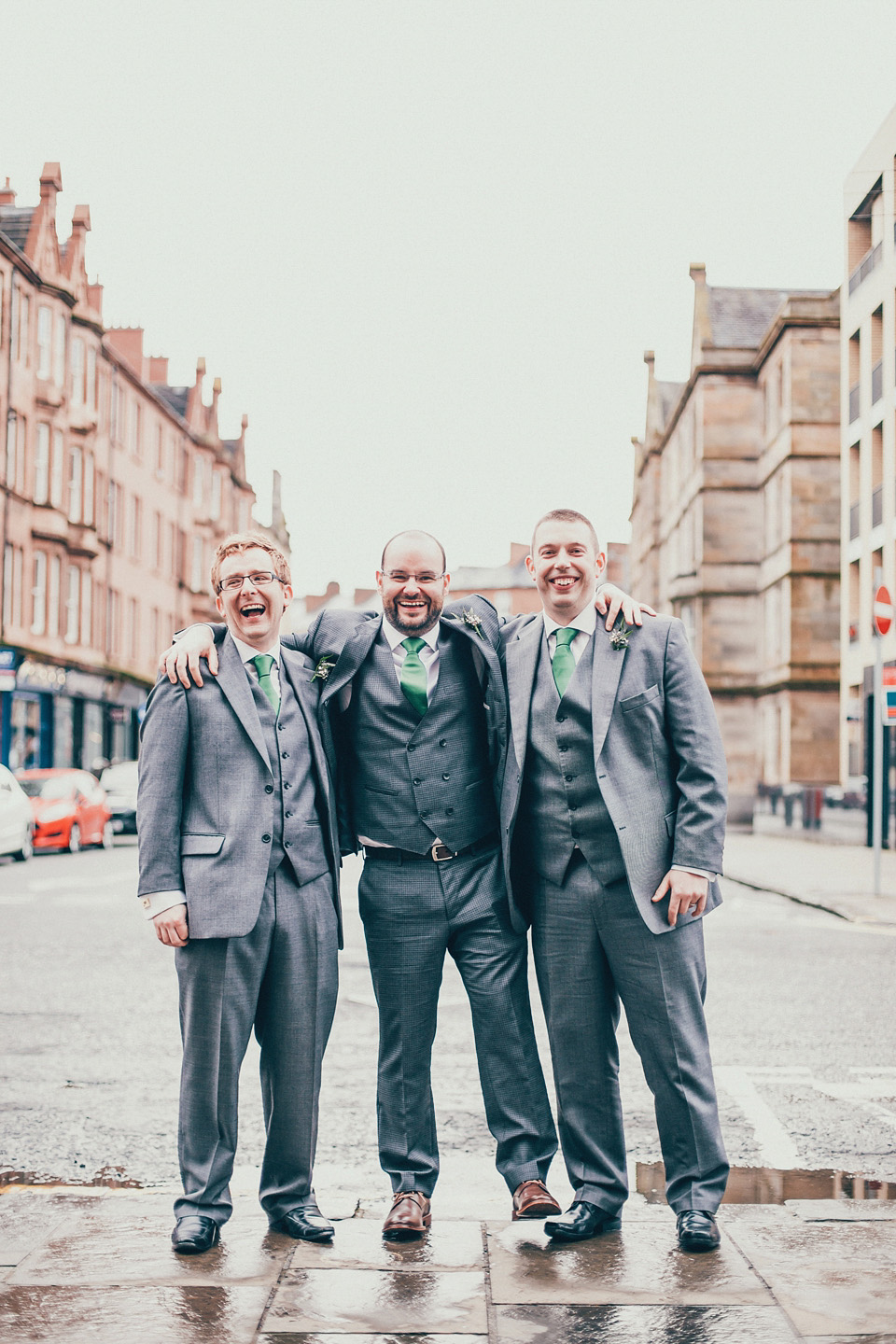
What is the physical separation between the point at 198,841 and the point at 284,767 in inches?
13.2

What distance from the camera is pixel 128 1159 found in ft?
17.0

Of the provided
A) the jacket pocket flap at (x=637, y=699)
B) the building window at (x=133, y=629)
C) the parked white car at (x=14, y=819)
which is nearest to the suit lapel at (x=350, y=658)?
the jacket pocket flap at (x=637, y=699)

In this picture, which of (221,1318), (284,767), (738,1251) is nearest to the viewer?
(221,1318)

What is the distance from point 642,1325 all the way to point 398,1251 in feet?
2.77

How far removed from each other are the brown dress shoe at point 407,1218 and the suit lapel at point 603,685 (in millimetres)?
1376

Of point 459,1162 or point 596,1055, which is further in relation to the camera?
point 459,1162

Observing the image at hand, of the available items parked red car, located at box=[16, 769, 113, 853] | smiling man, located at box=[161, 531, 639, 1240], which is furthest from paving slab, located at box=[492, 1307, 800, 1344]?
parked red car, located at box=[16, 769, 113, 853]

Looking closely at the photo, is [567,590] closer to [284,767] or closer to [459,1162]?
[284,767]

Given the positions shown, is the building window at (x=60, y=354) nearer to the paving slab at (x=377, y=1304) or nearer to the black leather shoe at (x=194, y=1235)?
the black leather shoe at (x=194, y=1235)

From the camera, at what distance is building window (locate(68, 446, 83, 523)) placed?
128 feet

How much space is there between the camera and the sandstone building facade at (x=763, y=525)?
39.7 m

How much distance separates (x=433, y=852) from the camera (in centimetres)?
430

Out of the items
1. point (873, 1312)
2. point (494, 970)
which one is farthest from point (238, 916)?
point (873, 1312)

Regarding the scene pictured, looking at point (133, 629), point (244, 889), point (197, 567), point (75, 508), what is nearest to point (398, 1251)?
point (244, 889)
